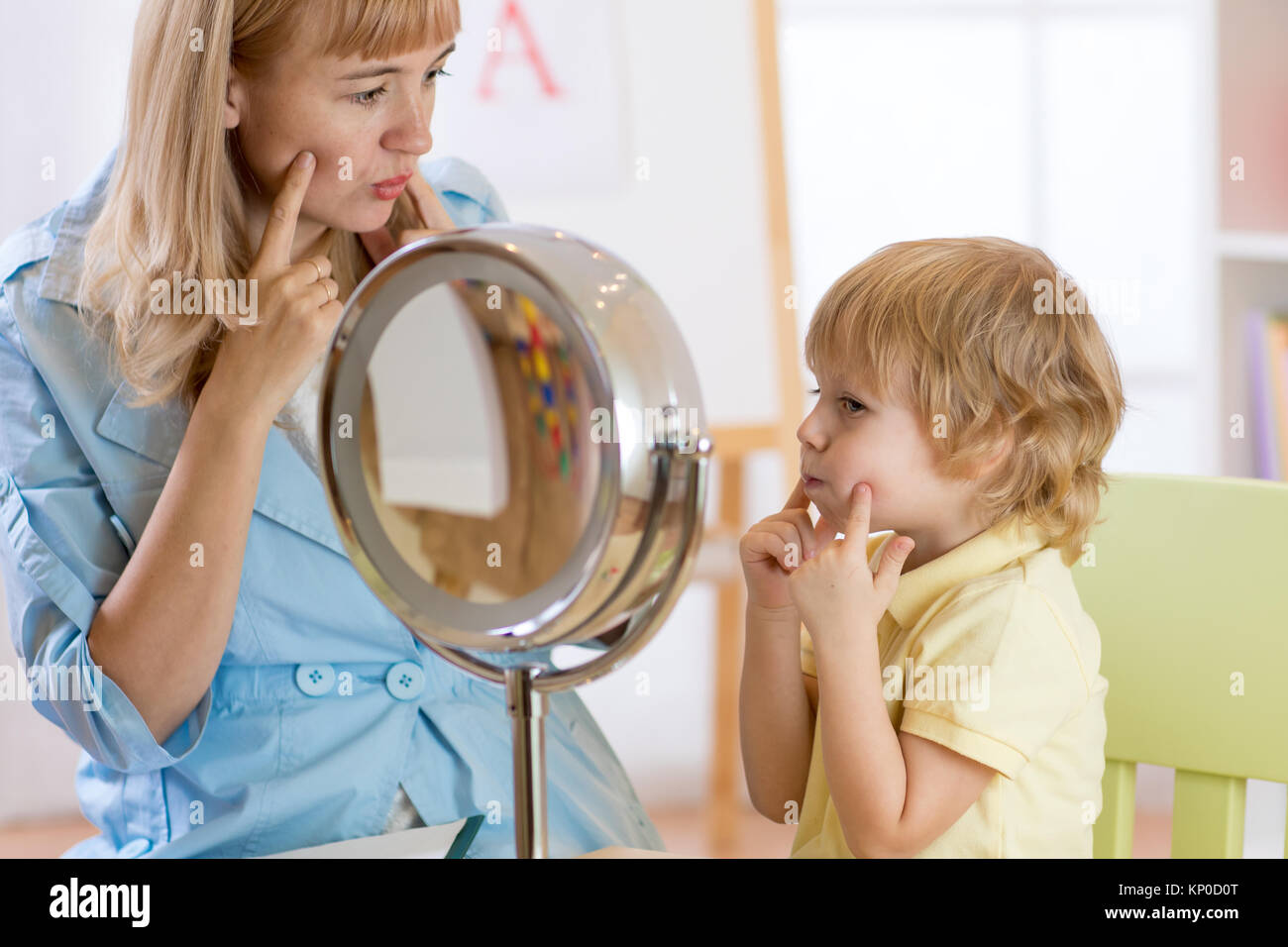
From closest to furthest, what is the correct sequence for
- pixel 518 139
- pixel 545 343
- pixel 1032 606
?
pixel 545 343 → pixel 1032 606 → pixel 518 139

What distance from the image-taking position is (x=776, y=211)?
226 cm

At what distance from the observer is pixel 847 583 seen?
712 millimetres

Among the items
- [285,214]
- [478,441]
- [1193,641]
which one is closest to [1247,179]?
[1193,641]

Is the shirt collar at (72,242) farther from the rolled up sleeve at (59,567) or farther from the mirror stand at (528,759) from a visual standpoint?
the mirror stand at (528,759)

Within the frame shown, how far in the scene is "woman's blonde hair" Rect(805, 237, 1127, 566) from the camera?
2.71 feet

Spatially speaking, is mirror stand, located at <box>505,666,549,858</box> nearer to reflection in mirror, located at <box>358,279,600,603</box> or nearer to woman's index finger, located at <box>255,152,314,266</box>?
reflection in mirror, located at <box>358,279,600,603</box>

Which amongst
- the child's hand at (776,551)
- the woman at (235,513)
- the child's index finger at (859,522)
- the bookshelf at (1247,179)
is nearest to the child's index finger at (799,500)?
the child's hand at (776,551)

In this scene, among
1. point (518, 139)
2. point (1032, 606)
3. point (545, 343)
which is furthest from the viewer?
point (518, 139)

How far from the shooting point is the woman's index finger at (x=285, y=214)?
90 cm

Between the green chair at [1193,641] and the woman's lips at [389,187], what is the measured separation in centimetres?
57

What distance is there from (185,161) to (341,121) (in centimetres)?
13

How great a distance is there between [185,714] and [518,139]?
1.51m
